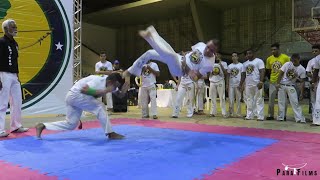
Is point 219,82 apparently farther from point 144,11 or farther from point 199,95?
point 144,11

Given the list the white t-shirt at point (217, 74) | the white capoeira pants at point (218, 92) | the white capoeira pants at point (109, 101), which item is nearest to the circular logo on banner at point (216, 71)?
the white t-shirt at point (217, 74)

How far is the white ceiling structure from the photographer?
17.0 m

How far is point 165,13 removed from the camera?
19.0 m

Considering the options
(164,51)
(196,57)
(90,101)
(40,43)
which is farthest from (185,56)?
(40,43)

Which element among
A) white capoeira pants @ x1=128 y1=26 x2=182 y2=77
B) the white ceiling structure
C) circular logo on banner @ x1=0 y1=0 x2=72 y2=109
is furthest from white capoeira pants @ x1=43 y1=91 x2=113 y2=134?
the white ceiling structure

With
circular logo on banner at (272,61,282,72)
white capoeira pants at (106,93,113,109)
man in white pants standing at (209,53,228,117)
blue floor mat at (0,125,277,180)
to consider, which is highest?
circular logo on banner at (272,61,282,72)

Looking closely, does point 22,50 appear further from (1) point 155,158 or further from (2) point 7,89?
(1) point 155,158

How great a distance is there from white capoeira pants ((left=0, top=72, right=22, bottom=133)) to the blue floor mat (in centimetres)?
73

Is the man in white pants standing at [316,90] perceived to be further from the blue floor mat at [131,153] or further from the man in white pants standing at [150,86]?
the man in white pants standing at [150,86]

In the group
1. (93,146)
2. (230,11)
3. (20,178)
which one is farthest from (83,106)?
(230,11)

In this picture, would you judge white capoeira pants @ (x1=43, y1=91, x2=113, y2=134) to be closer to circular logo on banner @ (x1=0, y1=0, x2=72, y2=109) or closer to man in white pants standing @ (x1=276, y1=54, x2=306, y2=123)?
circular logo on banner @ (x1=0, y1=0, x2=72, y2=109)

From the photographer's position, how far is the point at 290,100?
6938 millimetres

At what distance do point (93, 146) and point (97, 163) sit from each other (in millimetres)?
941

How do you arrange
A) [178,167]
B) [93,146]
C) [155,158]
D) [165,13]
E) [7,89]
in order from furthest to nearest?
[165,13] < [7,89] < [93,146] < [155,158] < [178,167]
